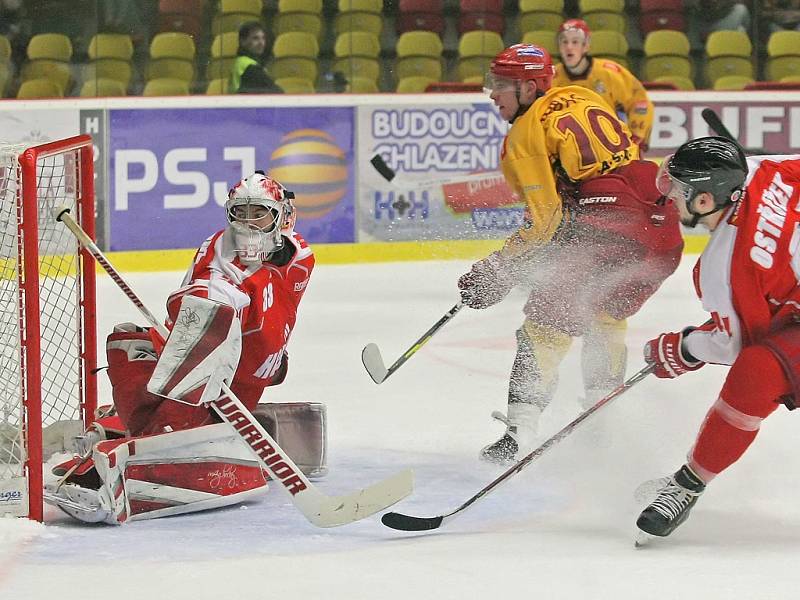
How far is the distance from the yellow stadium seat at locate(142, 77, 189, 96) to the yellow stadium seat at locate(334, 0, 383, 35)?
973mm

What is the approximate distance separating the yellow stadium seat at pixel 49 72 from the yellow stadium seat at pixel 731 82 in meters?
3.36

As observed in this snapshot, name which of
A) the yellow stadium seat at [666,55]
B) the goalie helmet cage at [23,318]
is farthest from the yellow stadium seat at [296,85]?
the goalie helmet cage at [23,318]

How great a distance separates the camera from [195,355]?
2922mm

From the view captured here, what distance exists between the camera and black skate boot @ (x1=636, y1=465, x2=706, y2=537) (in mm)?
2783

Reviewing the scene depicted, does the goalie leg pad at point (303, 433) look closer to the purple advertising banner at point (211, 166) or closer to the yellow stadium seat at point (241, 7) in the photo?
the purple advertising banner at point (211, 166)

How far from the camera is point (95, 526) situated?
3.05 m

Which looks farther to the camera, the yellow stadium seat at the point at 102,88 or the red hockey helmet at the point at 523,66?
the yellow stadium seat at the point at 102,88

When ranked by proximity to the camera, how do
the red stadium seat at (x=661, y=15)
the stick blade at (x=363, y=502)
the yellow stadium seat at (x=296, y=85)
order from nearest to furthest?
the stick blade at (x=363, y=502), the yellow stadium seat at (x=296, y=85), the red stadium seat at (x=661, y=15)

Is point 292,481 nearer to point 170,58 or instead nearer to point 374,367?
point 374,367

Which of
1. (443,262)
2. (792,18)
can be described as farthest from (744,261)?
(792,18)

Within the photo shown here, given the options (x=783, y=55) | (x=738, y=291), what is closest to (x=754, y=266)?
(x=738, y=291)

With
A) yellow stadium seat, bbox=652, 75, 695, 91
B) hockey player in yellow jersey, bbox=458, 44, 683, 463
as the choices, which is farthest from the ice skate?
yellow stadium seat, bbox=652, 75, 695, 91

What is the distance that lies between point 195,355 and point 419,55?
514 cm

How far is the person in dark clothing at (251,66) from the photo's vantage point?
7.19 m
